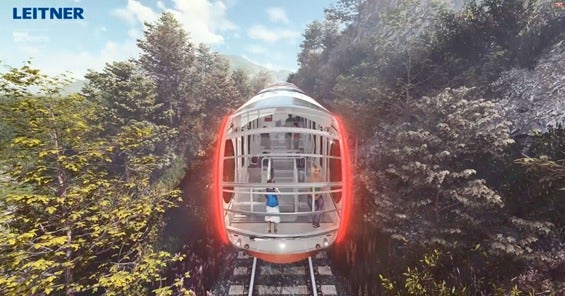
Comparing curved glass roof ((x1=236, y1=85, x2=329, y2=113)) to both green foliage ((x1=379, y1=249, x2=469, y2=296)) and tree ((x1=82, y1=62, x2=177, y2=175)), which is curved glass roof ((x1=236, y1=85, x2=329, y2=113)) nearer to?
green foliage ((x1=379, y1=249, x2=469, y2=296))

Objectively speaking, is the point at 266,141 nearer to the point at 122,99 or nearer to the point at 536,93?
the point at 536,93

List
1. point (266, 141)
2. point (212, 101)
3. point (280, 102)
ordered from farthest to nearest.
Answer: point (212, 101)
point (266, 141)
point (280, 102)

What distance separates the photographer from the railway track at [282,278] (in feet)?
26.0

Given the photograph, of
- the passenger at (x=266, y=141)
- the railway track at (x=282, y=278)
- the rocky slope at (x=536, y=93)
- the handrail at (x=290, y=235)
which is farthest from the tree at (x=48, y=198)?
the rocky slope at (x=536, y=93)

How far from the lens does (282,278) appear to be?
853 centimetres

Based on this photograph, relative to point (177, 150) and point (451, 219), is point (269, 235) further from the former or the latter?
point (177, 150)

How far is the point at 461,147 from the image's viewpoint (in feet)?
29.5

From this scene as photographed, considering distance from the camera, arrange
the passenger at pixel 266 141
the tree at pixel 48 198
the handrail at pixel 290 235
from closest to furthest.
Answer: the tree at pixel 48 198 < the handrail at pixel 290 235 < the passenger at pixel 266 141

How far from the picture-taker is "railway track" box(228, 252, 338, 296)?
7.94 m

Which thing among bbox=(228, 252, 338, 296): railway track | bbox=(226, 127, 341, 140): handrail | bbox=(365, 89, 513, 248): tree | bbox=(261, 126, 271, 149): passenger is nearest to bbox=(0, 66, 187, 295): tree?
bbox=(228, 252, 338, 296): railway track

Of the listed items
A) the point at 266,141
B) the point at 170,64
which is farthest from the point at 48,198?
the point at 170,64

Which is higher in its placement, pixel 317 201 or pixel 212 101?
pixel 212 101

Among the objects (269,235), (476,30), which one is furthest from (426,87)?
(269,235)

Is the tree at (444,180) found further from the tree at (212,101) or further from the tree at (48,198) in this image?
the tree at (212,101)
